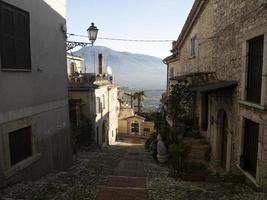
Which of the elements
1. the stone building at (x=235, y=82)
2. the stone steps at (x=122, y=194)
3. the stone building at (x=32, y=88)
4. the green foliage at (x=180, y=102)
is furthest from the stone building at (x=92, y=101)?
the stone steps at (x=122, y=194)

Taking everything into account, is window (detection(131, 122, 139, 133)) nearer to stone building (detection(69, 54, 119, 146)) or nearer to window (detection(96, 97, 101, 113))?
stone building (detection(69, 54, 119, 146))

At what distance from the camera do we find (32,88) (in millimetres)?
8750

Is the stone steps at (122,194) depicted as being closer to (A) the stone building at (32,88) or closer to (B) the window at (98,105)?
(A) the stone building at (32,88)

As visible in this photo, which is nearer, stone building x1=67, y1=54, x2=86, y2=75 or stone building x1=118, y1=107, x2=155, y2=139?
stone building x1=67, y1=54, x2=86, y2=75

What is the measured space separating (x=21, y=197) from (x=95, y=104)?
1643 cm

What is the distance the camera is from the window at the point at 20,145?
787 centimetres

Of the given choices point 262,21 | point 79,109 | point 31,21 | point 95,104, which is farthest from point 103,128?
point 262,21

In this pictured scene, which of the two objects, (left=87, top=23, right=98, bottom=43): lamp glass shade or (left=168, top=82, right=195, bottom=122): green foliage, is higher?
(left=87, top=23, right=98, bottom=43): lamp glass shade

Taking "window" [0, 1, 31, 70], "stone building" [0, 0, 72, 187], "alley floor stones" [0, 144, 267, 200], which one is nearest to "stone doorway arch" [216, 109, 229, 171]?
"alley floor stones" [0, 144, 267, 200]

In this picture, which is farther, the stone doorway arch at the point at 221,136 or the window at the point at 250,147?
the stone doorway arch at the point at 221,136

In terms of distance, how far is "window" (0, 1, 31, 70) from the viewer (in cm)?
738

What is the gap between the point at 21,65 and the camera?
817 cm

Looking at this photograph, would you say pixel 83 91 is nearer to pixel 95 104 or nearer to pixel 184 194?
pixel 95 104

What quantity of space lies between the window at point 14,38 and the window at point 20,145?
1883mm
